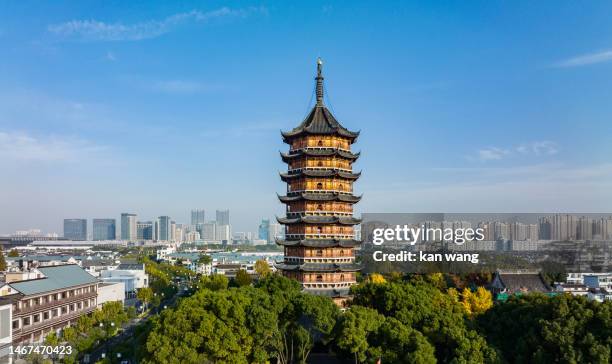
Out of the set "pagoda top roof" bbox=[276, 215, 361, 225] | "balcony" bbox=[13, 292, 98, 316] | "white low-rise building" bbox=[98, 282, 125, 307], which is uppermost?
"pagoda top roof" bbox=[276, 215, 361, 225]

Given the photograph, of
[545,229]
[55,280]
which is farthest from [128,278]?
[545,229]

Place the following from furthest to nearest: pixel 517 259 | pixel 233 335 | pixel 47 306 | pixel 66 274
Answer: pixel 517 259, pixel 66 274, pixel 47 306, pixel 233 335

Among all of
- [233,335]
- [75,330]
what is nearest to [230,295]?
[233,335]

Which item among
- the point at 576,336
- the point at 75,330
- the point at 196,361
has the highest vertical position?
the point at 576,336

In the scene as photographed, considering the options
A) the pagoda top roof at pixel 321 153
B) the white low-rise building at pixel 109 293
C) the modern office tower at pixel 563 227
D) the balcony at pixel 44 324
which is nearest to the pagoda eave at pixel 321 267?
the pagoda top roof at pixel 321 153

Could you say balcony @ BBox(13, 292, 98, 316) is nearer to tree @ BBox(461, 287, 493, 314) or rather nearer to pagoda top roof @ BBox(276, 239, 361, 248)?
pagoda top roof @ BBox(276, 239, 361, 248)

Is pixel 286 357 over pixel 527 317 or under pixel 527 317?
under

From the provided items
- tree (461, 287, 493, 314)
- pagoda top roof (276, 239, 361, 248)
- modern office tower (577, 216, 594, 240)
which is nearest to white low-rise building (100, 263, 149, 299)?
pagoda top roof (276, 239, 361, 248)

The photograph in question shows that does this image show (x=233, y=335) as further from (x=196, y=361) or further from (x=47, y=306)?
(x=47, y=306)
